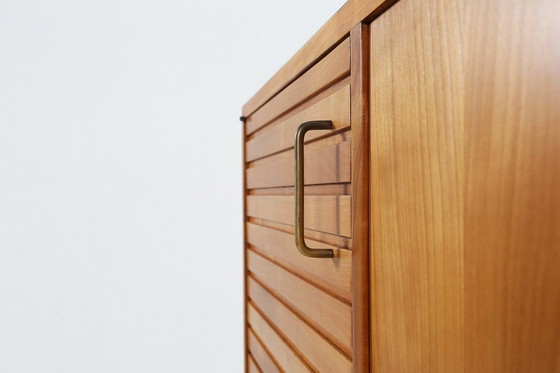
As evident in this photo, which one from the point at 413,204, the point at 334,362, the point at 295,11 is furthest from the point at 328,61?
the point at 295,11

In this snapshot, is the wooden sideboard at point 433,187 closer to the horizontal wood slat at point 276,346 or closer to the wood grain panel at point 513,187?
the wood grain panel at point 513,187

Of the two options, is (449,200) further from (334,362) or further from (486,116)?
(334,362)

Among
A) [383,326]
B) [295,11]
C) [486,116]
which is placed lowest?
[383,326]

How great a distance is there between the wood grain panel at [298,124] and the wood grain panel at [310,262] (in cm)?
19

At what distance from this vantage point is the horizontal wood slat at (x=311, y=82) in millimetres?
812

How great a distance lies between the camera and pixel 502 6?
0.48m

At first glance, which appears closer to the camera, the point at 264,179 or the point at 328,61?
the point at 328,61

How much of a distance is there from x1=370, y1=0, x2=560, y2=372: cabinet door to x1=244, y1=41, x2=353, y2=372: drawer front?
0.47 ft

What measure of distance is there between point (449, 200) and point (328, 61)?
40 centimetres

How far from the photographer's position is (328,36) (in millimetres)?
868

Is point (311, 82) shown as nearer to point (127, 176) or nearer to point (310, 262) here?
point (310, 262)

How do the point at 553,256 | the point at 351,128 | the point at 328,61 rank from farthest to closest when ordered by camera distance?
the point at 328,61 → the point at 351,128 → the point at 553,256

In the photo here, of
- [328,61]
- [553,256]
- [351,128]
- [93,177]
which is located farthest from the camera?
[93,177]

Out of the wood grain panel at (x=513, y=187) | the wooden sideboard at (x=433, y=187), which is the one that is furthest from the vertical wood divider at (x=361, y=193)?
the wood grain panel at (x=513, y=187)
